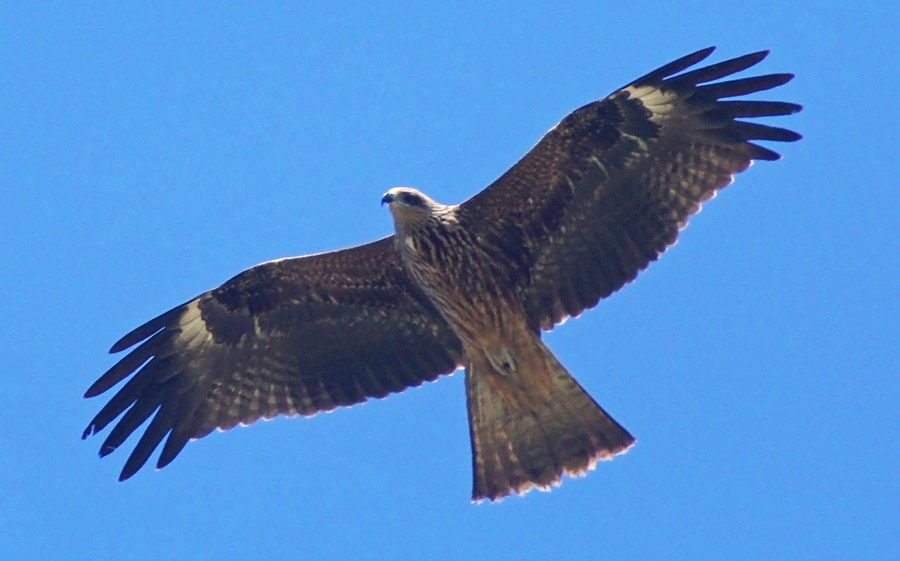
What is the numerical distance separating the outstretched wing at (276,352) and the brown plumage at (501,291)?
0.04ft

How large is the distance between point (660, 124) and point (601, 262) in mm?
1108

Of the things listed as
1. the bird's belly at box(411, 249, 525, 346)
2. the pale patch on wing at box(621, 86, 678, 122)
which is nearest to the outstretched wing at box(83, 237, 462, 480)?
the bird's belly at box(411, 249, 525, 346)

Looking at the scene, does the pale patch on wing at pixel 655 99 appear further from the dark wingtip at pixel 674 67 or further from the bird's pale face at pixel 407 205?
the bird's pale face at pixel 407 205

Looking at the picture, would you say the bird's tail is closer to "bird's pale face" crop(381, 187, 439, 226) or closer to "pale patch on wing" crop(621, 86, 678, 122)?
"bird's pale face" crop(381, 187, 439, 226)

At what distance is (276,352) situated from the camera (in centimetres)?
1202

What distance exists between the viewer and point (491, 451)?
11.2 m

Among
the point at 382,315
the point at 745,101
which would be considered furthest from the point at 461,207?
the point at 745,101

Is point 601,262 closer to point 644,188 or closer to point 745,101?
point 644,188

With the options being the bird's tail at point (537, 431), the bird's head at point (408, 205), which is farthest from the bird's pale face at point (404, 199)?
the bird's tail at point (537, 431)

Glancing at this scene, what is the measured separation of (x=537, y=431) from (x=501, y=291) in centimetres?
107

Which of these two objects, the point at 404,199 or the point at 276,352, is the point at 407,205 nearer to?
the point at 404,199

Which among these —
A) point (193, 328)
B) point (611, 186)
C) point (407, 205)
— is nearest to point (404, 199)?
point (407, 205)

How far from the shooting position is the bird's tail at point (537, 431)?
1109cm

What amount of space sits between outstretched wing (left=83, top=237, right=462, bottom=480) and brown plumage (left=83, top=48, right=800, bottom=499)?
0.01 meters
